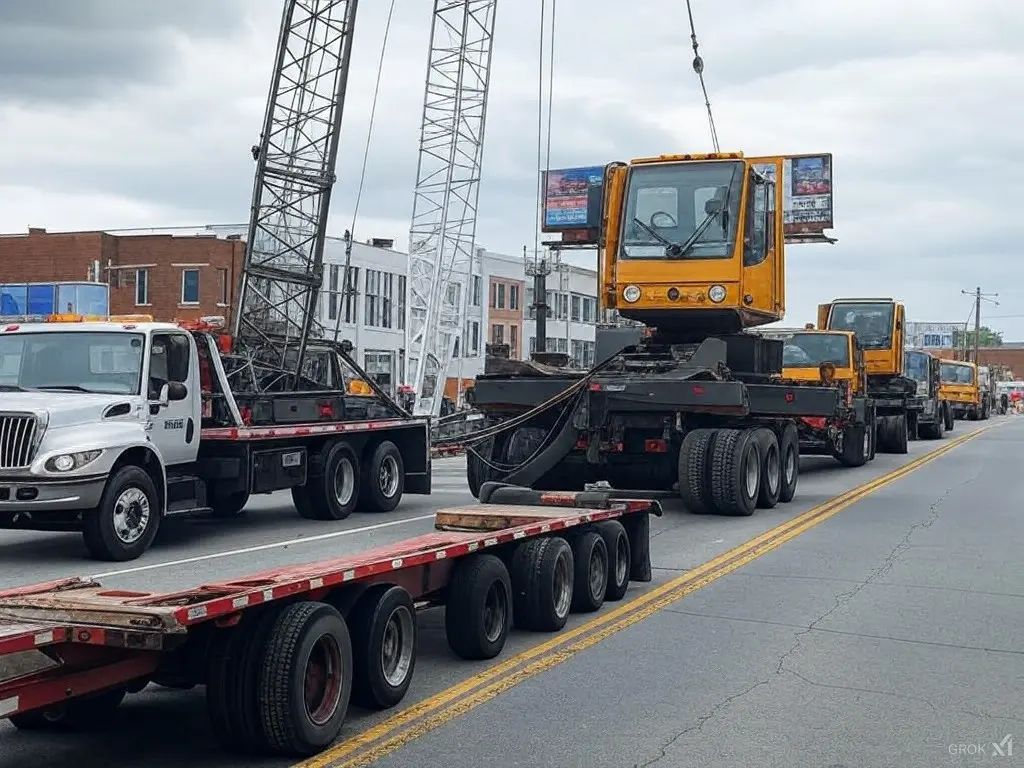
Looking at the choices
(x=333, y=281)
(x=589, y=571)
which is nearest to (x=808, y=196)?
(x=333, y=281)

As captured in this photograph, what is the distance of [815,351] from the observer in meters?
27.3

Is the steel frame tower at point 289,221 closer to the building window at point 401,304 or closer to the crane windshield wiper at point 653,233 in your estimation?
the crane windshield wiper at point 653,233

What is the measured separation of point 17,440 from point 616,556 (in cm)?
566

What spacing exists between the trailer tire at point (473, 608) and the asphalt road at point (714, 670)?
13 centimetres

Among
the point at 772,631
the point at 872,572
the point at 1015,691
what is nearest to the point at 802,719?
the point at 1015,691

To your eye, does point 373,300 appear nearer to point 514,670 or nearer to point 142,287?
point 142,287

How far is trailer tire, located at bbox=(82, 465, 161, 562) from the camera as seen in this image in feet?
40.4

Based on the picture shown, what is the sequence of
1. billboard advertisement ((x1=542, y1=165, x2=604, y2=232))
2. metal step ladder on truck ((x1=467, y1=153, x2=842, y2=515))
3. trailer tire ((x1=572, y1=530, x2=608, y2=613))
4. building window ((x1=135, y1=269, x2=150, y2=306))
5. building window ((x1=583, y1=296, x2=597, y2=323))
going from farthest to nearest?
building window ((x1=583, y1=296, x2=597, y2=323)) → billboard advertisement ((x1=542, y1=165, x2=604, y2=232)) → building window ((x1=135, y1=269, x2=150, y2=306)) → metal step ladder on truck ((x1=467, y1=153, x2=842, y2=515)) → trailer tire ((x1=572, y1=530, x2=608, y2=613))

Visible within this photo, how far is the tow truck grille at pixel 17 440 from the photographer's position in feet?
39.4

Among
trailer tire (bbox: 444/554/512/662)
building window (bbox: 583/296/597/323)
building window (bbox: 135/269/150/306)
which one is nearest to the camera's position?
trailer tire (bbox: 444/554/512/662)

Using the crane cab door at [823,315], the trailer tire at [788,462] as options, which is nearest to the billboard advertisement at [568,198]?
the crane cab door at [823,315]

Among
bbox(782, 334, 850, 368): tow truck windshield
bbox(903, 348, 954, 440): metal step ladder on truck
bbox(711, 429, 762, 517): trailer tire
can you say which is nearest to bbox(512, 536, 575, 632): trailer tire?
bbox(711, 429, 762, 517): trailer tire

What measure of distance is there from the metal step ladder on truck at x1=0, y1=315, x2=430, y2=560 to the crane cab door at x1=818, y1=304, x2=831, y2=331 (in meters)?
19.0

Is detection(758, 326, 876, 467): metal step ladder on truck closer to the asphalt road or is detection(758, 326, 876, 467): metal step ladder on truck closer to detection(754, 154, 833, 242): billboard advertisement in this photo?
the asphalt road
